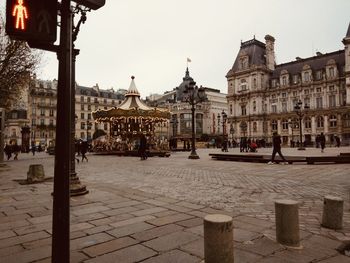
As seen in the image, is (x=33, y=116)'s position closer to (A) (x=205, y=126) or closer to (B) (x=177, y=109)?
(B) (x=177, y=109)

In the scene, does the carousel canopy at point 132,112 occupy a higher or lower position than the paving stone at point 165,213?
higher

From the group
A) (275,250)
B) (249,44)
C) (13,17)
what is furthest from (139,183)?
(249,44)

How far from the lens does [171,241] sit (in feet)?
11.7

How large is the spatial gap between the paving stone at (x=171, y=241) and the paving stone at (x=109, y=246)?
0.24 meters

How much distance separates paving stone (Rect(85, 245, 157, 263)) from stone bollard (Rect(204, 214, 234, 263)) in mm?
752

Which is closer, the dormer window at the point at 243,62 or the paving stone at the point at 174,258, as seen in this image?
the paving stone at the point at 174,258

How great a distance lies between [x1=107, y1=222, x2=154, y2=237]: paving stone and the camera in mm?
3888

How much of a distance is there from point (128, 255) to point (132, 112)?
858 inches

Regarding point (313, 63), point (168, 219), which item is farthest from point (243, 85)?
point (168, 219)

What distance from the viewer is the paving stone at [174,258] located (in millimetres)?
3006

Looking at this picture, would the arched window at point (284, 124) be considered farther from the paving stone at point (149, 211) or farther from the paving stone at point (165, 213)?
the paving stone at point (165, 213)

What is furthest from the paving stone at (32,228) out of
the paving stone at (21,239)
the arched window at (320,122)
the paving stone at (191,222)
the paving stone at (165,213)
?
the arched window at (320,122)

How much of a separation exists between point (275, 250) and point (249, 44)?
6649cm

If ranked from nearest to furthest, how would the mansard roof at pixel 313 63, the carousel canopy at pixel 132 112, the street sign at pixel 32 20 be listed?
the street sign at pixel 32 20 < the carousel canopy at pixel 132 112 < the mansard roof at pixel 313 63
